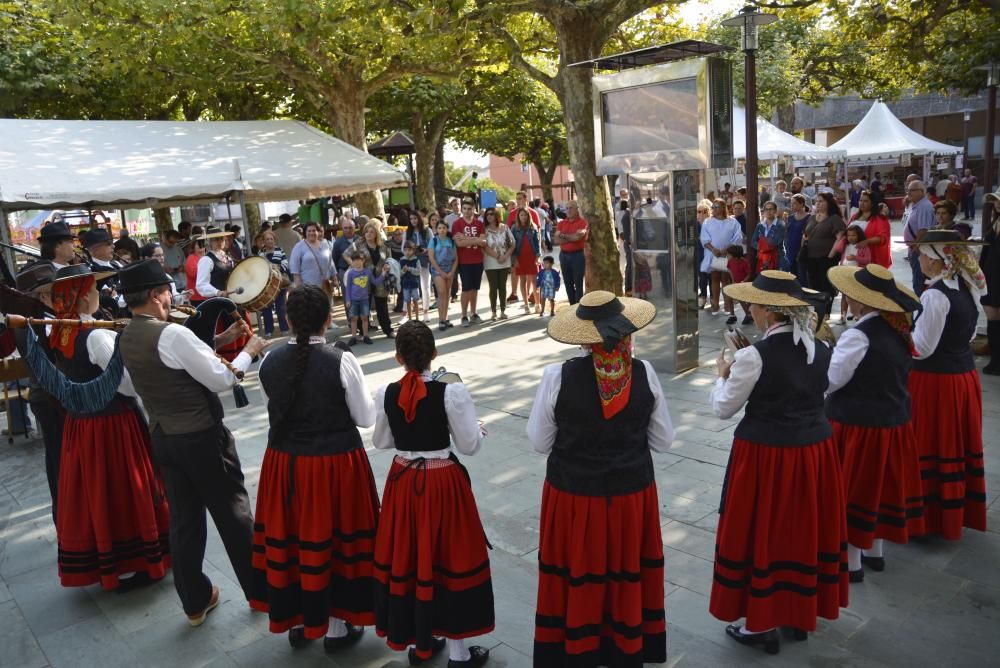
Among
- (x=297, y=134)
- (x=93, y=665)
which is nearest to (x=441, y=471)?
(x=93, y=665)

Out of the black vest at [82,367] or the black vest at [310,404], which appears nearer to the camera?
the black vest at [310,404]

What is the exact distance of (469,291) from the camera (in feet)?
37.3

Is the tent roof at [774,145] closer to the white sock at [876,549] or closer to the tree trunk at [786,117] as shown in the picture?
the tree trunk at [786,117]

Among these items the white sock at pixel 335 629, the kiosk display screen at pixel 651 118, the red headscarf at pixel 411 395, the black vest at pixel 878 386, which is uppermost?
the kiosk display screen at pixel 651 118

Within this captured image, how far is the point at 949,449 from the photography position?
4.31m

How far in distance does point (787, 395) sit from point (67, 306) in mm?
3695

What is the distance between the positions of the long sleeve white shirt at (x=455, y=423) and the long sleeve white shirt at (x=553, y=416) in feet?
0.88

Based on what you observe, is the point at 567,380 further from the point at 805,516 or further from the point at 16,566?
the point at 16,566

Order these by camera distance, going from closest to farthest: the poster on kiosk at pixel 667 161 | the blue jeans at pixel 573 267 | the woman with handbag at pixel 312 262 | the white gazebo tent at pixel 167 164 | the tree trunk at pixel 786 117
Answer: the poster on kiosk at pixel 667 161 < the white gazebo tent at pixel 167 164 < the woman with handbag at pixel 312 262 < the blue jeans at pixel 573 267 < the tree trunk at pixel 786 117

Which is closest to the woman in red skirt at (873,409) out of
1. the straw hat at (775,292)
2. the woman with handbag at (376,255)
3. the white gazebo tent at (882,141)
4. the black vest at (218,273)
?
the straw hat at (775,292)

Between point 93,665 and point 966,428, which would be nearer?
point 93,665

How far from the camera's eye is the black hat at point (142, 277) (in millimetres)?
3562

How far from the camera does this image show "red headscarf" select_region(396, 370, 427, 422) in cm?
316

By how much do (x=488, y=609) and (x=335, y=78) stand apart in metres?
13.1
